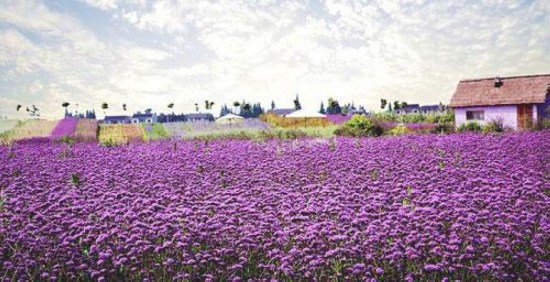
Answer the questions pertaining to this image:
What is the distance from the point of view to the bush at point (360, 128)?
24.5 m

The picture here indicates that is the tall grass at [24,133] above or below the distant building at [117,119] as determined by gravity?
below

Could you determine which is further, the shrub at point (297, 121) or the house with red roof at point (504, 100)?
the shrub at point (297, 121)

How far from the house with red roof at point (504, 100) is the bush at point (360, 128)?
892cm

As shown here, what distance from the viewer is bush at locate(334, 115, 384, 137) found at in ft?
80.4

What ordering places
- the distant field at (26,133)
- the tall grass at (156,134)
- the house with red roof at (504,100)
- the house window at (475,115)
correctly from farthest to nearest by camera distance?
the house window at (475,115)
the house with red roof at (504,100)
the tall grass at (156,134)
the distant field at (26,133)

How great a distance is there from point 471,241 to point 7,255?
5329 millimetres

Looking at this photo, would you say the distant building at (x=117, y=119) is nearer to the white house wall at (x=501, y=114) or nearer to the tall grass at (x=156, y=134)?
the tall grass at (x=156, y=134)

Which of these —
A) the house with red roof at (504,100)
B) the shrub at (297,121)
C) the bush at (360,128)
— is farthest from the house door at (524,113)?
the shrub at (297,121)

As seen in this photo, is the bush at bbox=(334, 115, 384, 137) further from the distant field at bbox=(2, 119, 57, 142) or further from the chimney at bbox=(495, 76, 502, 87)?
the distant field at bbox=(2, 119, 57, 142)

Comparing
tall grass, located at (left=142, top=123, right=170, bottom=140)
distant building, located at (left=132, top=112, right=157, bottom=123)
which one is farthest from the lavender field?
distant building, located at (left=132, top=112, right=157, bottom=123)

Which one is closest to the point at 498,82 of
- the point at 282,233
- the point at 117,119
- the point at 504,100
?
the point at 504,100

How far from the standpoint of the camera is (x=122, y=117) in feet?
419

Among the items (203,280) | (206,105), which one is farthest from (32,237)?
(206,105)

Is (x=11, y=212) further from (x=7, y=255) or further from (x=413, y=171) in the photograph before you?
(x=413, y=171)
